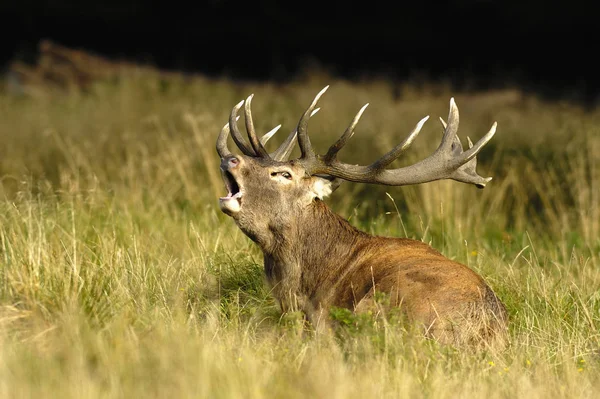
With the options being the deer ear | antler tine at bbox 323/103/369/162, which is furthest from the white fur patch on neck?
antler tine at bbox 323/103/369/162

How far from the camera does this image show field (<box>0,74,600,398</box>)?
16.3 feet

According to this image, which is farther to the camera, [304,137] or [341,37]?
[341,37]

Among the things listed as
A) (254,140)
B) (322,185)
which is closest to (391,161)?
(322,185)

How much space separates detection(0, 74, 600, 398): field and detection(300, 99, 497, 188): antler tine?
915 millimetres

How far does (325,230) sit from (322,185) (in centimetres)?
33

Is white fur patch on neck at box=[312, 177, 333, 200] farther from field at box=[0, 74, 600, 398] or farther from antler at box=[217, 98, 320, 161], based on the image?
field at box=[0, 74, 600, 398]

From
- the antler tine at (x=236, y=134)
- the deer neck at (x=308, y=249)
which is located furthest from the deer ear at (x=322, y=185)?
the antler tine at (x=236, y=134)

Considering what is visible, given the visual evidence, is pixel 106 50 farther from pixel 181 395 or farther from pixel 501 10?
pixel 181 395

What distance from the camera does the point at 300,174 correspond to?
7.11 m

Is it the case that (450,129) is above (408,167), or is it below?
above

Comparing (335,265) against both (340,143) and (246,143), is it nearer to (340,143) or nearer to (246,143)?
(340,143)

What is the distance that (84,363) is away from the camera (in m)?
4.90

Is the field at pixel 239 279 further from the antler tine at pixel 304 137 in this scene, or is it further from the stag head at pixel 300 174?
the antler tine at pixel 304 137

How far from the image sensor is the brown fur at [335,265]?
629 centimetres
